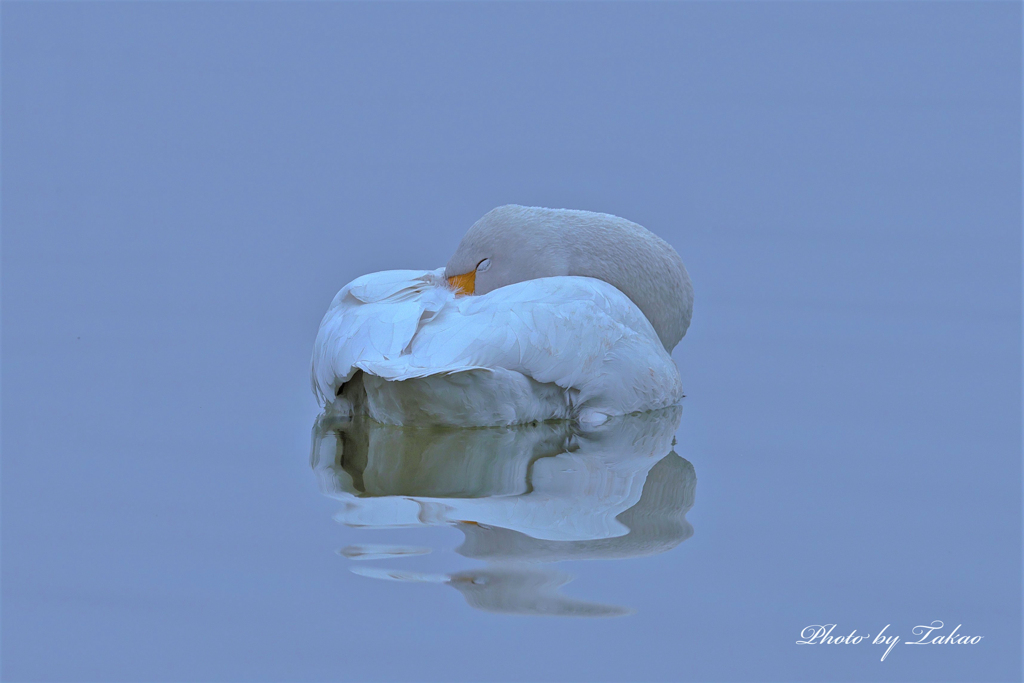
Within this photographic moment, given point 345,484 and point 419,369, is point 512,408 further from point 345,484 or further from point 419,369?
point 345,484

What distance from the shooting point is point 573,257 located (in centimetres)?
574

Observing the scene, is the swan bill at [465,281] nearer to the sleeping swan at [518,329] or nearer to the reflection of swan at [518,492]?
the sleeping swan at [518,329]

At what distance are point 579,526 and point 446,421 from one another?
129cm

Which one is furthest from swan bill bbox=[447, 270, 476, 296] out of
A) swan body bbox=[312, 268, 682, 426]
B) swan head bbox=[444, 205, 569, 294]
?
swan body bbox=[312, 268, 682, 426]

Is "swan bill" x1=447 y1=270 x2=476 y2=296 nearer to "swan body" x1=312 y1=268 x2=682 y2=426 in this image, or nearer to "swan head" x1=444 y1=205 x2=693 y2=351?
"swan head" x1=444 y1=205 x2=693 y2=351

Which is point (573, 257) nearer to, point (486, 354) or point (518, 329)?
point (518, 329)

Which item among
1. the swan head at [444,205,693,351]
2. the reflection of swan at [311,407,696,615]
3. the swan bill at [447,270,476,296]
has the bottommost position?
the reflection of swan at [311,407,696,615]

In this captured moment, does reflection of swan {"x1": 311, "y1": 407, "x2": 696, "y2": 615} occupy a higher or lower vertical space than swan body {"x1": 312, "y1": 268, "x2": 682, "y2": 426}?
lower

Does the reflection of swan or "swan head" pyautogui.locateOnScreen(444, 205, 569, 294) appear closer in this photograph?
the reflection of swan

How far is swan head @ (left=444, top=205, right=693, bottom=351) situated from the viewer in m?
5.74

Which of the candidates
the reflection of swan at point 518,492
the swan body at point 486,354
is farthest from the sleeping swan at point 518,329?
the reflection of swan at point 518,492

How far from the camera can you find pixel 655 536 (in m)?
3.74

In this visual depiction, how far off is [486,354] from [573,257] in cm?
120

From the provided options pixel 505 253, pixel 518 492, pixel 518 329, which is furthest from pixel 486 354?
pixel 505 253
